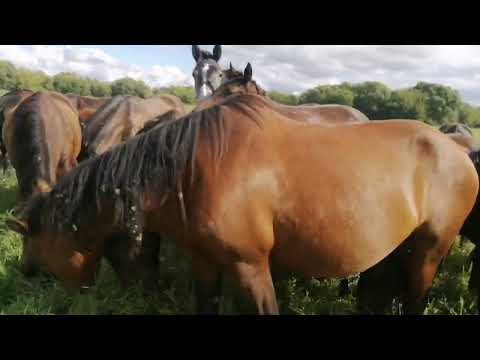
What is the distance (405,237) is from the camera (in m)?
2.60

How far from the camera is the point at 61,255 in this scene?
2539mm

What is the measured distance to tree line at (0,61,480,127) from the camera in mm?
21500

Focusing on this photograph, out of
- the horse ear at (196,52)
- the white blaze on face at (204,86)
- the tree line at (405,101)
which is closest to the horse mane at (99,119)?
the white blaze on face at (204,86)

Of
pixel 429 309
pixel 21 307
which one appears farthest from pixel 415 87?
pixel 21 307

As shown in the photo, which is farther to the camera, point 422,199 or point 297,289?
point 297,289

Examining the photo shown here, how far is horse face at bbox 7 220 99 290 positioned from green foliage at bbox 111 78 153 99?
82.9 feet

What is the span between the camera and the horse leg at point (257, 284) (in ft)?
7.48

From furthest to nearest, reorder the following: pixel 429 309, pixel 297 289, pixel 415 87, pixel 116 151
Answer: pixel 415 87, pixel 297 289, pixel 429 309, pixel 116 151

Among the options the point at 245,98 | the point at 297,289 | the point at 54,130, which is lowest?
the point at 297,289

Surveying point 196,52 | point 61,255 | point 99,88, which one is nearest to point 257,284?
point 61,255

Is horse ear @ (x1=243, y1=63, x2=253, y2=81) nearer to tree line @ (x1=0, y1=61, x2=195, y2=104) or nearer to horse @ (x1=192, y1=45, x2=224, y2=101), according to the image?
horse @ (x1=192, y1=45, x2=224, y2=101)

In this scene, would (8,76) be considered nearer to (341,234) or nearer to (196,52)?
(196,52)
